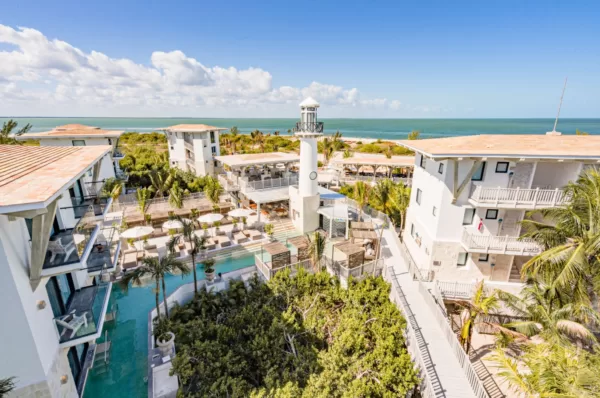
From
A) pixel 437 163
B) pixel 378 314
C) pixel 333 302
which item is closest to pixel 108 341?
pixel 333 302

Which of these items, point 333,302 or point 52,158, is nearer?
point 52,158

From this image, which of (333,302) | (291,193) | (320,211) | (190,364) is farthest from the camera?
(291,193)

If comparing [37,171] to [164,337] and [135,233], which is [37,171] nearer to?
[164,337]

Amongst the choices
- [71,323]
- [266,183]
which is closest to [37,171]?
[71,323]

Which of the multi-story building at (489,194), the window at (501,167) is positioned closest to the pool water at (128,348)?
the multi-story building at (489,194)

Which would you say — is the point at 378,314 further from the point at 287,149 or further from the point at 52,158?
the point at 287,149

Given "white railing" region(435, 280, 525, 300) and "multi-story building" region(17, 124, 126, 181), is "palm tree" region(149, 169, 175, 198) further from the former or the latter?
"white railing" region(435, 280, 525, 300)

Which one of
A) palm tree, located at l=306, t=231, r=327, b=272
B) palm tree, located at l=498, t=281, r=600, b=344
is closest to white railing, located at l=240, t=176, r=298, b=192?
palm tree, located at l=306, t=231, r=327, b=272
